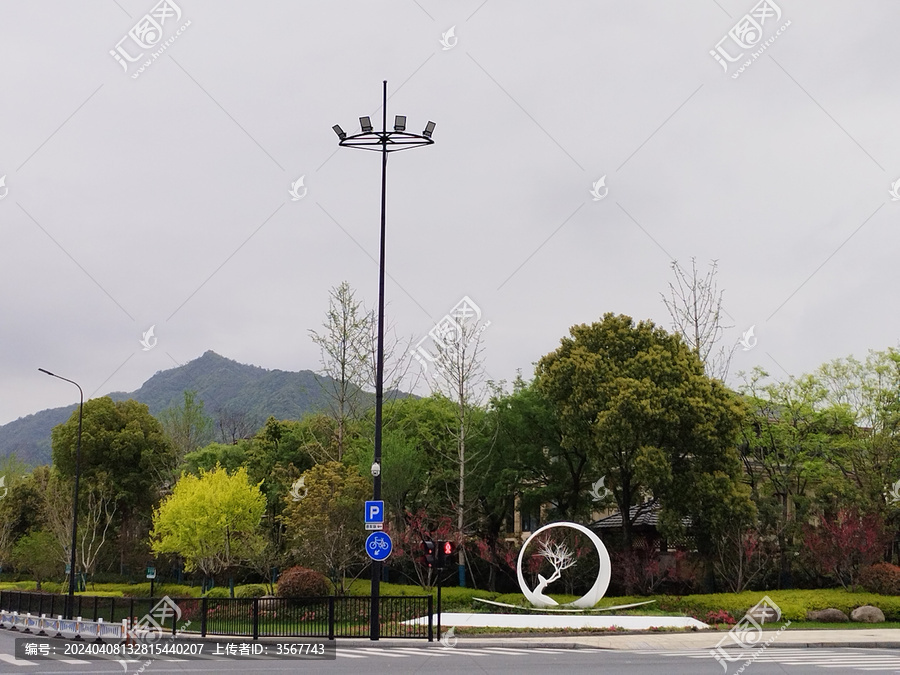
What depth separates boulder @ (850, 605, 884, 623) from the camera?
101ft

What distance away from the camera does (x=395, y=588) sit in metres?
38.6

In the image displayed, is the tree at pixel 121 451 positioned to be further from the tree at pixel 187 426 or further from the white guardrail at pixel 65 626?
the white guardrail at pixel 65 626

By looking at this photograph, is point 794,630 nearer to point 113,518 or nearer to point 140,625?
point 140,625

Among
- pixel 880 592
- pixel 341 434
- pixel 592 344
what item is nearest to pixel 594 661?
pixel 880 592

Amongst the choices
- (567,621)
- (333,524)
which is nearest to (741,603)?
(567,621)

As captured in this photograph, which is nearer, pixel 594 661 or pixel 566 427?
pixel 594 661

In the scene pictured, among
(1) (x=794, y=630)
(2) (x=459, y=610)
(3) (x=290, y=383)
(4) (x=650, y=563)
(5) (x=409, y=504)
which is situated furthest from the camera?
(3) (x=290, y=383)

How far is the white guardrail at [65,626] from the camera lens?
899 inches

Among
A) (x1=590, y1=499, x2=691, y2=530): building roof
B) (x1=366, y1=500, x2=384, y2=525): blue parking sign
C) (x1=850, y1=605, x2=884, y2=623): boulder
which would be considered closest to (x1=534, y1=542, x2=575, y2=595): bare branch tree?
(x1=590, y1=499, x2=691, y2=530): building roof

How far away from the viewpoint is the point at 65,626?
84.6 ft

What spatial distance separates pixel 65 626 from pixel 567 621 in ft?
45.5

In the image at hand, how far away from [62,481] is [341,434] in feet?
91.3

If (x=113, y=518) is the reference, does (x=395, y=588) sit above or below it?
below

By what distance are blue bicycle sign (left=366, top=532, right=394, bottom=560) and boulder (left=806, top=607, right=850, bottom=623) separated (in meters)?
17.1
